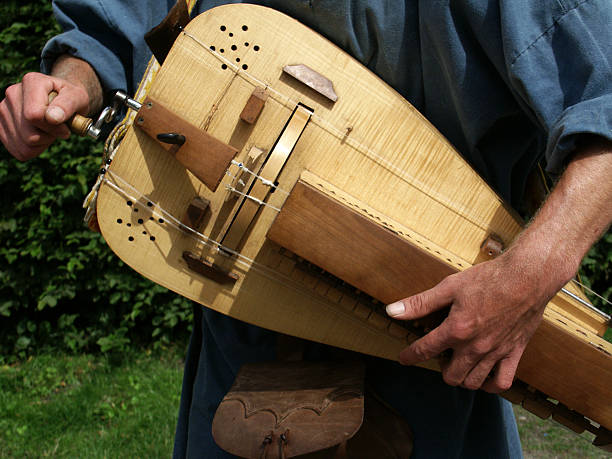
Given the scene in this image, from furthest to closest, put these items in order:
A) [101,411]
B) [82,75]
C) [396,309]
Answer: [101,411] → [82,75] → [396,309]

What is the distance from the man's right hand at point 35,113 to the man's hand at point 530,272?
87cm

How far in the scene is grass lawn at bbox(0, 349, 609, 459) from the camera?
2.91 m

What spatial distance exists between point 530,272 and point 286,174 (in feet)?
1.74

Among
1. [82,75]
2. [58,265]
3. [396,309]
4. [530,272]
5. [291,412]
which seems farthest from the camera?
[58,265]

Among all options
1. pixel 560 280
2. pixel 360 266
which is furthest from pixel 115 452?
pixel 560 280

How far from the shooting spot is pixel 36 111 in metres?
1.19

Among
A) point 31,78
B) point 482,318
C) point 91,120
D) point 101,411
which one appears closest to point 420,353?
point 482,318

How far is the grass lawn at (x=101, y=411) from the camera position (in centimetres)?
291

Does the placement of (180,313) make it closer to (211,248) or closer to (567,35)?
(211,248)

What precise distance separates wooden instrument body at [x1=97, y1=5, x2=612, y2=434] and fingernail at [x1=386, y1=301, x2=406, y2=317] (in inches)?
6.3

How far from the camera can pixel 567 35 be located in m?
1.00

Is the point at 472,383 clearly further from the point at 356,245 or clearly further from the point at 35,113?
the point at 35,113

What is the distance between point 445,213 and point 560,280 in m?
0.33

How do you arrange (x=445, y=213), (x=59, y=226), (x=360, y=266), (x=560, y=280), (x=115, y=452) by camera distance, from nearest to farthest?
1. (x=560, y=280)
2. (x=360, y=266)
3. (x=445, y=213)
4. (x=115, y=452)
5. (x=59, y=226)
